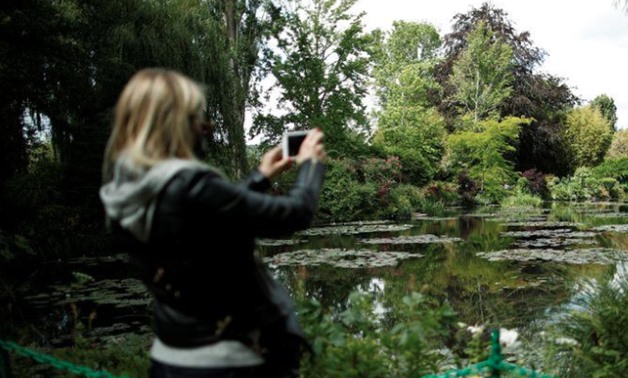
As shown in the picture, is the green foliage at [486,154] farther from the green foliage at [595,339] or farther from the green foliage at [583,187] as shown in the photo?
the green foliage at [595,339]

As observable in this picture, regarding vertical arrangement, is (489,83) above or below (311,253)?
above

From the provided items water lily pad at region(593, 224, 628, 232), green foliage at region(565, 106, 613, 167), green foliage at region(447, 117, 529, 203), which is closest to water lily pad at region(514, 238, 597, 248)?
water lily pad at region(593, 224, 628, 232)

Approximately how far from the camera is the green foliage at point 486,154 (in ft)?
86.3

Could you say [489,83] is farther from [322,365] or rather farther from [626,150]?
[322,365]

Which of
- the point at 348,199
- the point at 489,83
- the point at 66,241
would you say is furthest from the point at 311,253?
the point at 489,83

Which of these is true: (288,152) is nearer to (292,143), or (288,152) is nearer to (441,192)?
(292,143)

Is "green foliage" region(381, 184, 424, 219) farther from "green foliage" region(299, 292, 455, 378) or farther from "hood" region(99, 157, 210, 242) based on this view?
"hood" region(99, 157, 210, 242)

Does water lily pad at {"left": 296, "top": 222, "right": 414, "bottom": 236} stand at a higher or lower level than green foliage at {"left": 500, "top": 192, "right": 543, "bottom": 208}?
lower

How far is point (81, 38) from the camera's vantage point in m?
12.1

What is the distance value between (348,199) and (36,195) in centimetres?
1164

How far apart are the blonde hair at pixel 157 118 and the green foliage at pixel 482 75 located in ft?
94.8

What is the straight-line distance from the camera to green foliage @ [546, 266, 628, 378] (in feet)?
10.8

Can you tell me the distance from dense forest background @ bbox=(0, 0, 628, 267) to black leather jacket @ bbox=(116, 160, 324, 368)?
106 inches

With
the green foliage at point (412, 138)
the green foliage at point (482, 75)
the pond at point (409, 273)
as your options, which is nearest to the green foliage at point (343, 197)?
the pond at point (409, 273)
